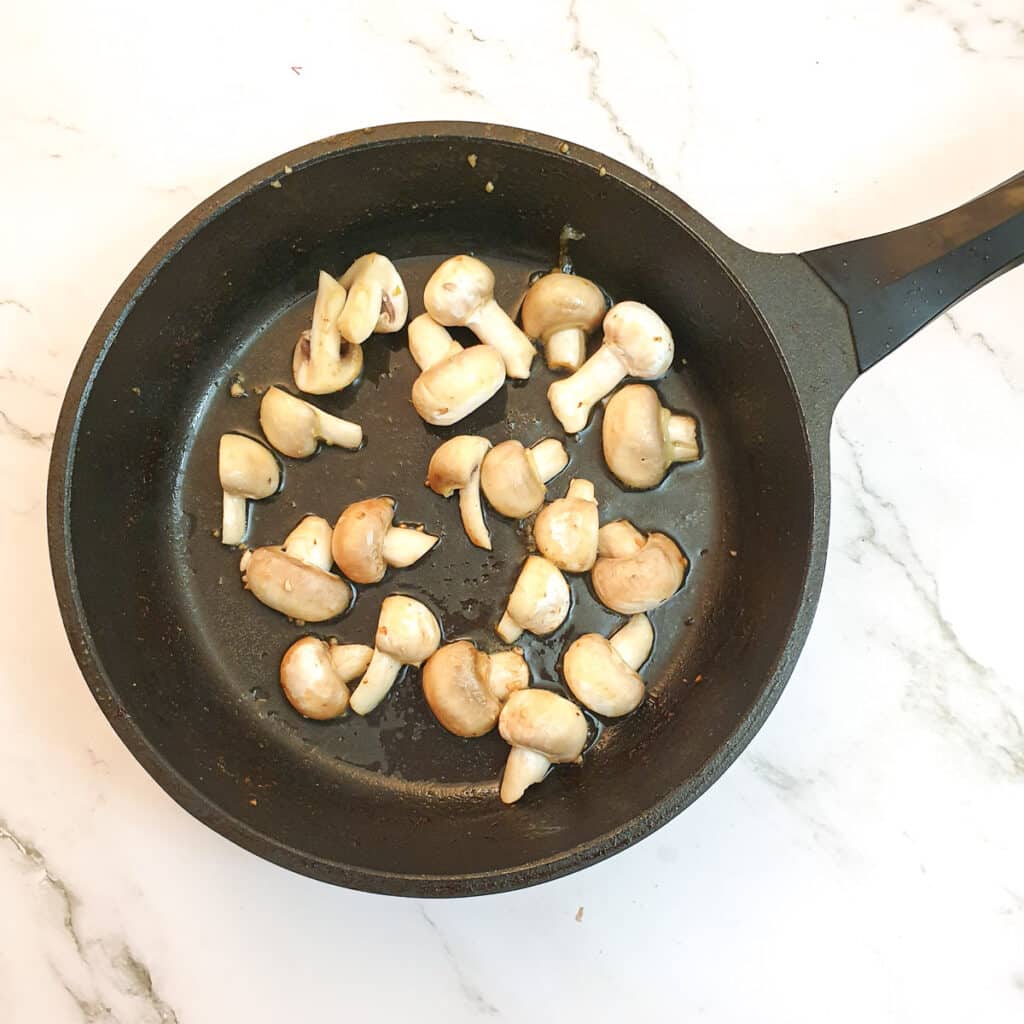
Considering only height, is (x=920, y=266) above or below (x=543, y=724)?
above

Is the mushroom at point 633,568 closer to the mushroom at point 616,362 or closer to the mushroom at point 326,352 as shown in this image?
the mushroom at point 616,362

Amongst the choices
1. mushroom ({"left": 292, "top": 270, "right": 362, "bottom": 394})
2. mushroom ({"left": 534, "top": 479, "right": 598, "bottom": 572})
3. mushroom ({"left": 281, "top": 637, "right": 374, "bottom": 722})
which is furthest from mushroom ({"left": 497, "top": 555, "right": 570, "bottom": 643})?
mushroom ({"left": 292, "top": 270, "right": 362, "bottom": 394})

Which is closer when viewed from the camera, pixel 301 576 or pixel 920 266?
pixel 920 266

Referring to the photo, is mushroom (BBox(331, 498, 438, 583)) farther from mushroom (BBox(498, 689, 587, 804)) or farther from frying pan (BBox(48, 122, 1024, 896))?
mushroom (BBox(498, 689, 587, 804))

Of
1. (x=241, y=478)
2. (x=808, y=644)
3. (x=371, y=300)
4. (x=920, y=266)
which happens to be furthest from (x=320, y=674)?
(x=920, y=266)

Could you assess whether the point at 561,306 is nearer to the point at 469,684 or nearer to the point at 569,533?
the point at 569,533

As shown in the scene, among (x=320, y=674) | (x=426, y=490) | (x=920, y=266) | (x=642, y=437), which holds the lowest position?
(x=320, y=674)

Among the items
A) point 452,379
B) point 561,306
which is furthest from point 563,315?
point 452,379
